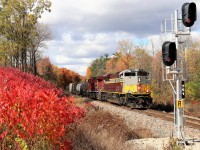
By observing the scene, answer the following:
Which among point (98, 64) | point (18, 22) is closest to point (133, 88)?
point (18, 22)

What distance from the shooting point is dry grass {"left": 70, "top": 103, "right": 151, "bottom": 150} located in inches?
351

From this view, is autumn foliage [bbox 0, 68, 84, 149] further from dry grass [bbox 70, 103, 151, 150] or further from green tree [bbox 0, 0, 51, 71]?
green tree [bbox 0, 0, 51, 71]

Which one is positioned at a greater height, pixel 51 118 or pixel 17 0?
pixel 17 0

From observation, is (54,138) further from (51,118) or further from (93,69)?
(93,69)

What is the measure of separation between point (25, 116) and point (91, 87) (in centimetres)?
4170

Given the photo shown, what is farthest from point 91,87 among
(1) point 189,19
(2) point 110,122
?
(1) point 189,19

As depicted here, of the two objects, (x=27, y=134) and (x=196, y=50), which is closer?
(x=27, y=134)

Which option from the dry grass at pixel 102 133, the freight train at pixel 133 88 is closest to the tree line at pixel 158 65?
the freight train at pixel 133 88

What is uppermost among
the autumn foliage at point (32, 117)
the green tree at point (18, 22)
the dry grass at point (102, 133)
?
the green tree at point (18, 22)

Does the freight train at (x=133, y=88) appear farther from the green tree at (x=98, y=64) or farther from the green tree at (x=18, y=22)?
the green tree at (x=98, y=64)

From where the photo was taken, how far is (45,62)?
351 feet

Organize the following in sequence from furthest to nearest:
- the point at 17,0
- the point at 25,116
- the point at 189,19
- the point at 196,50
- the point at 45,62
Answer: the point at 45,62, the point at 196,50, the point at 17,0, the point at 189,19, the point at 25,116

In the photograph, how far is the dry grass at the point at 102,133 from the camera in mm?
8906

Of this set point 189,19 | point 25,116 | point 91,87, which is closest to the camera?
point 25,116
